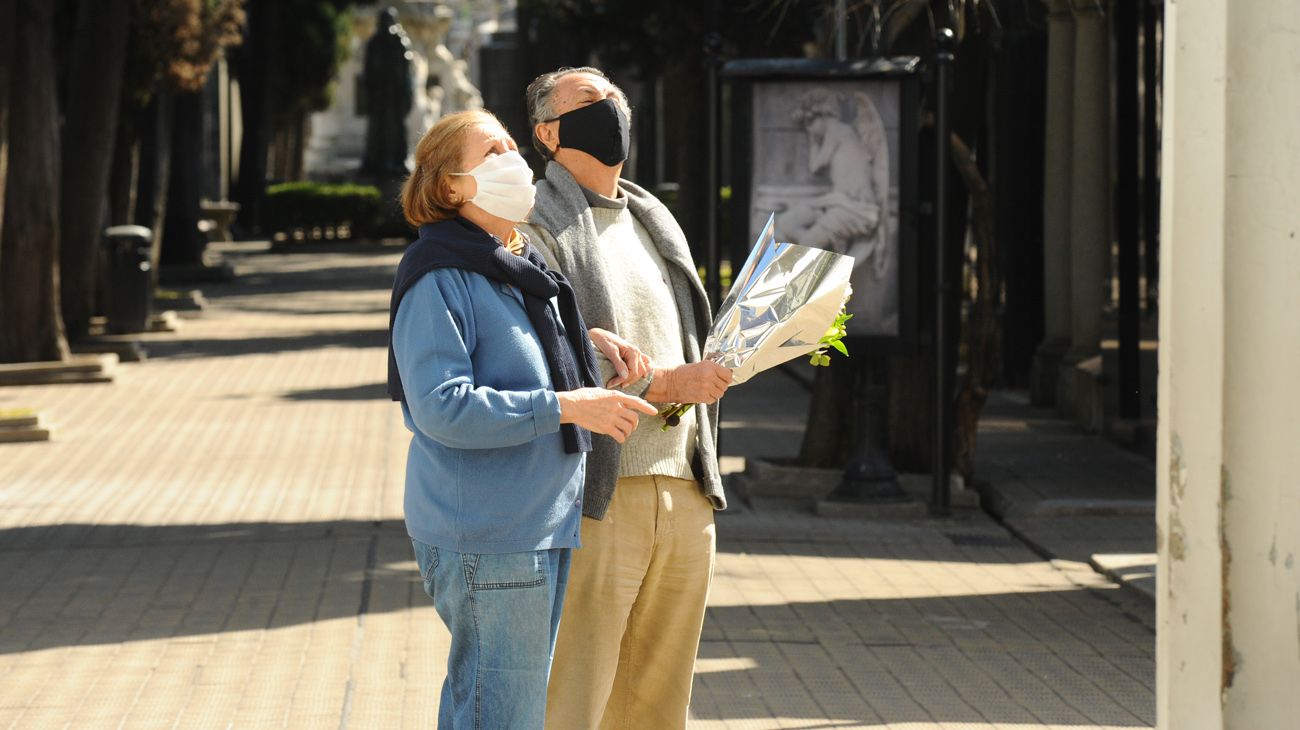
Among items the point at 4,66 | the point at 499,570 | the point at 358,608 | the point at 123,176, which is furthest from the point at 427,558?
the point at 123,176

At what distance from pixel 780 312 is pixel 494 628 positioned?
898mm

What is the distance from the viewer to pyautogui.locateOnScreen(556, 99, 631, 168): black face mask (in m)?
4.28

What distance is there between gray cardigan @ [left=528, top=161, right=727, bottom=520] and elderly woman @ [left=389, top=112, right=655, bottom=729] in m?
0.25

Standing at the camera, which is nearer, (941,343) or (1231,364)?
(1231,364)

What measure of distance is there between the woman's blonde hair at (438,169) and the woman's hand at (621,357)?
44 cm

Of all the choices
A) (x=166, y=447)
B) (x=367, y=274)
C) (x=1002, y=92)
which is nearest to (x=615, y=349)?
(x=166, y=447)

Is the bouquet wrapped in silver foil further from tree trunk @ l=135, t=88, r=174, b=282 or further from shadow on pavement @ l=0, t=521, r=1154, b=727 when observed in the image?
tree trunk @ l=135, t=88, r=174, b=282

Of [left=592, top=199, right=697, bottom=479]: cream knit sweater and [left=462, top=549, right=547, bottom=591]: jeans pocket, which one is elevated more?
[left=592, top=199, right=697, bottom=479]: cream knit sweater

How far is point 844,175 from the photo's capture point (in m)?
10.2

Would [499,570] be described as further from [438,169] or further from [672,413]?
[438,169]

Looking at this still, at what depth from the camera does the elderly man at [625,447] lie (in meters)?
4.23

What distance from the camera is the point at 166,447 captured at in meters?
12.9

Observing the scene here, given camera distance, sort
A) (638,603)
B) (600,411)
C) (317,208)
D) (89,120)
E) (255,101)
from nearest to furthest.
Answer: (600,411)
(638,603)
(89,120)
(317,208)
(255,101)

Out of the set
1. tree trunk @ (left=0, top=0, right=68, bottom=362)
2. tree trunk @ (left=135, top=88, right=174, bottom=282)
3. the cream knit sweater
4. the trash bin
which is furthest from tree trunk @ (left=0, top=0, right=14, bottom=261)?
the cream knit sweater
